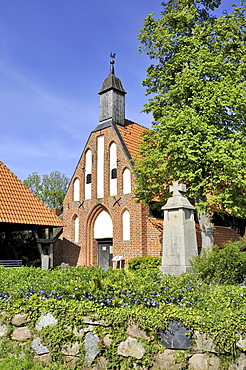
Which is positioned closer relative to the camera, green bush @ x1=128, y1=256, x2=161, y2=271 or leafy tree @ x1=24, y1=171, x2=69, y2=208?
green bush @ x1=128, y1=256, x2=161, y2=271

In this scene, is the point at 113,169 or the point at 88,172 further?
the point at 88,172

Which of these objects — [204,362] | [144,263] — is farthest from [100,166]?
[204,362]

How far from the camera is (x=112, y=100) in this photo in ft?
70.1

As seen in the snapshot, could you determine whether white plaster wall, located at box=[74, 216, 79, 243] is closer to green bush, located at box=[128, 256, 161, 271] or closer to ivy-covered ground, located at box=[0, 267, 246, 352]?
green bush, located at box=[128, 256, 161, 271]

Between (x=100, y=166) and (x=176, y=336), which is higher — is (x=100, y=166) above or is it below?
above

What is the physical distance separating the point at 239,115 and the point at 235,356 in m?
10.3

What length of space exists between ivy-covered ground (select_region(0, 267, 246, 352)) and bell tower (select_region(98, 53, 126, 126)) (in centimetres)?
1528

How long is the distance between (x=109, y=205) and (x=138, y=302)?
45.0 ft

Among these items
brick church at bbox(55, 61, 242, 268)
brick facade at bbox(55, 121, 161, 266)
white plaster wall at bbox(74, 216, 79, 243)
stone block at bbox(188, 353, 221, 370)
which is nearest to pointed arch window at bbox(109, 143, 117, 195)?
brick church at bbox(55, 61, 242, 268)

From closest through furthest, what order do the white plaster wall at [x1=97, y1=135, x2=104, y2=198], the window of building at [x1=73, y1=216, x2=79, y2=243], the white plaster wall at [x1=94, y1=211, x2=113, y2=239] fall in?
the white plaster wall at [x1=94, y1=211, x2=113, y2=239], the white plaster wall at [x1=97, y1=135, x2=104, y2=198], the window of building at [x1=73, y1=216, x2=79, y2=243]

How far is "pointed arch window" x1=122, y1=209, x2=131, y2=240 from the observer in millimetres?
18200

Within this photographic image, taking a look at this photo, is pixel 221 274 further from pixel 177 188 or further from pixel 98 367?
pixel 98 367

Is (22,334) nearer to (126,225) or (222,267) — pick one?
(222,267)

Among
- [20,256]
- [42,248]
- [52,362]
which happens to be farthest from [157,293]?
[20,256]
